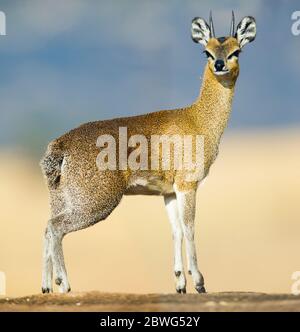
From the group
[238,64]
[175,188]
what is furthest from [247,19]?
[175,188]

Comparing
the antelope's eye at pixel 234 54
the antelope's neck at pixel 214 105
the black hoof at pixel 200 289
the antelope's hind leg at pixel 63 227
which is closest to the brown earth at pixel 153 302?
the antelope's hind leg at pixel 63 227

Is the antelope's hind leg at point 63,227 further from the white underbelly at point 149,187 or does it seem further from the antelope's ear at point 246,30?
the antelope's ear at point 246,30

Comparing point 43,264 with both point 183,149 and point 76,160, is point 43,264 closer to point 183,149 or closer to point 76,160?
point 76,160

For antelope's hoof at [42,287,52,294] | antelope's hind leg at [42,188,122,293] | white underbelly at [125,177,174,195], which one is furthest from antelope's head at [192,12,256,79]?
antelope's hoof at [42,287,52,294]

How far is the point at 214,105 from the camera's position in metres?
12.1

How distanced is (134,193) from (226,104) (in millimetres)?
2036

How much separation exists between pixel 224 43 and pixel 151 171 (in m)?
2.22

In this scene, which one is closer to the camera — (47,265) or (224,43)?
(47,265)

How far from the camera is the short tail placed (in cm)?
1113

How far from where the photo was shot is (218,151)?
12.0 metres

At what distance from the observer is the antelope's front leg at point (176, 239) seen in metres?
11.3

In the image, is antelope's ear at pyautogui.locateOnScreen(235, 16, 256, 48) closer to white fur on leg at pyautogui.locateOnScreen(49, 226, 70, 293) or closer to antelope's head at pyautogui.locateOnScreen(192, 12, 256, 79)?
antelope's head at pyautogui.locateOnScreen(192, 12, 256, 79)

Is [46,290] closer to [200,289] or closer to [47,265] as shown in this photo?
[47,265]

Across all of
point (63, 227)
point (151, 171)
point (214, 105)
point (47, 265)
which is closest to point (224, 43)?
point (214, 105)
